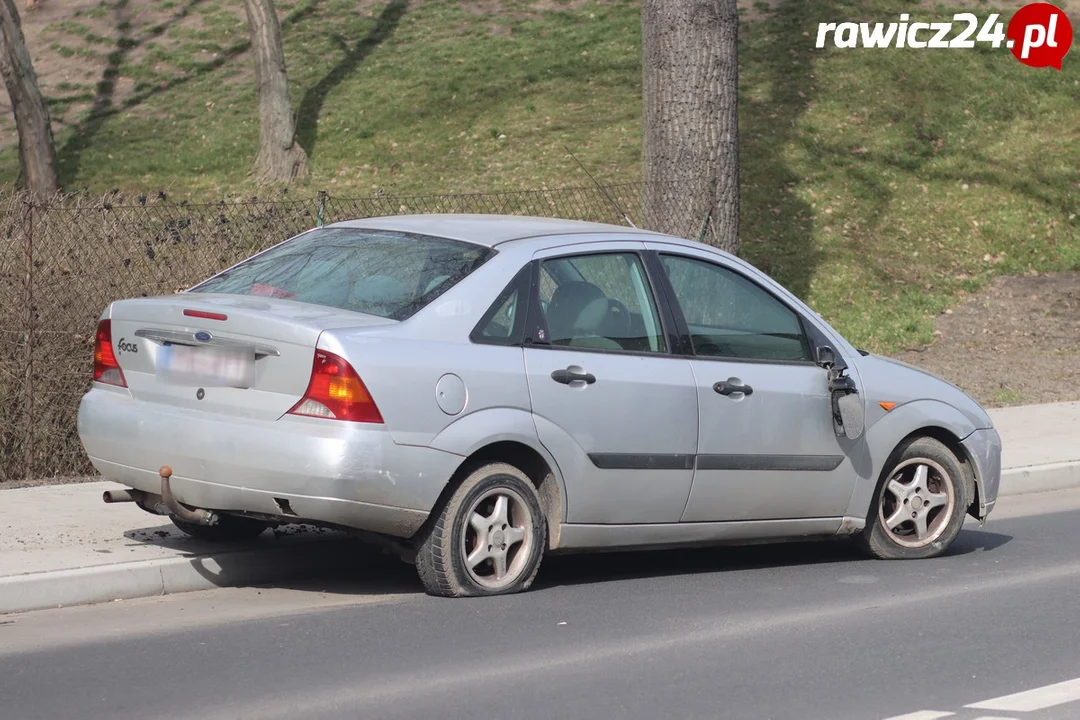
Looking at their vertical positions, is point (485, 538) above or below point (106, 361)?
below

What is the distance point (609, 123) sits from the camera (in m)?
23.9

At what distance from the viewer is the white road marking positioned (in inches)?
202

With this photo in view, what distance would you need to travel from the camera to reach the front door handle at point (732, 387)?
7.05 meters

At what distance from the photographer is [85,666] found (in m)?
5.41

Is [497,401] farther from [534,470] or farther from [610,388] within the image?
[610,388]

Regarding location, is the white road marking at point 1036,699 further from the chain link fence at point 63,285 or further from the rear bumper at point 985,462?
the chain link fence at point 63,285

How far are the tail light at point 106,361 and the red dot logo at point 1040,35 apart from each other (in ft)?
76.0

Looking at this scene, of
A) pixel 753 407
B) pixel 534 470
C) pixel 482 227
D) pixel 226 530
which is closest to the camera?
pixel 534 470

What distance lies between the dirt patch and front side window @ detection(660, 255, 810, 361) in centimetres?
699

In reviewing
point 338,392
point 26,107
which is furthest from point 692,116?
point 26,107

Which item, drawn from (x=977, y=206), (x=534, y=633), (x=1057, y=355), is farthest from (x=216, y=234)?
(x=977, y=206)

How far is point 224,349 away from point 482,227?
1486mm

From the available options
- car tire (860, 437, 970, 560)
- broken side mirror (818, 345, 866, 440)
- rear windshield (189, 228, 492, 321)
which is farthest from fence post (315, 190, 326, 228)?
car tire (860, 437, 970, 560)

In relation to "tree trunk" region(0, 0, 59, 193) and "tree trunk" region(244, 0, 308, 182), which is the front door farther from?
"tree trunk" region(244, 0, 308, 182)
